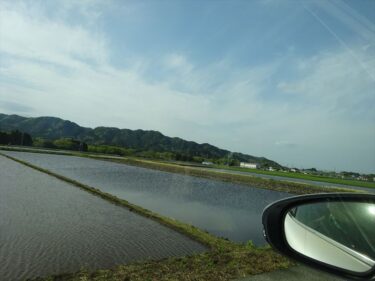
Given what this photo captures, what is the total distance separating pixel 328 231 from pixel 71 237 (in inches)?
380

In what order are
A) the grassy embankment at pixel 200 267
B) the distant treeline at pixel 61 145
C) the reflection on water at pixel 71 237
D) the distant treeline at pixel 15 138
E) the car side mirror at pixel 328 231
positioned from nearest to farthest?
the car side mirror at pixel 328 231, the grassy embankment at pixel 200 267, the reflection on water at pixel 71 237, the distant treeline at pixel 15 138, the distant treeline at pixel 61 145

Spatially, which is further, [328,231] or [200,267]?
[200,267]

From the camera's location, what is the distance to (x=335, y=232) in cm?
195

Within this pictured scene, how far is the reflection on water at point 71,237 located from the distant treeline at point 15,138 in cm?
9750

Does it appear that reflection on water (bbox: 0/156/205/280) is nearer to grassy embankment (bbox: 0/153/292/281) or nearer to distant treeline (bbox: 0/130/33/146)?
grassy embankment (bbox: 0/153/292/281)

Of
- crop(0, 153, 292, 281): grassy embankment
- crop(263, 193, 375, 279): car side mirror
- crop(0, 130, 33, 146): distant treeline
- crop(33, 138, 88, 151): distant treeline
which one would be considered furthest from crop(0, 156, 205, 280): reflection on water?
crop(33, 138, 88, 151): distant treeline

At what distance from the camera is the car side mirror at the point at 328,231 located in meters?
1.67

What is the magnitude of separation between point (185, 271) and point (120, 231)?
505 centimetres

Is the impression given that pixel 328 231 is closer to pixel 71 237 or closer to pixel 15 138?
pixel 71 237

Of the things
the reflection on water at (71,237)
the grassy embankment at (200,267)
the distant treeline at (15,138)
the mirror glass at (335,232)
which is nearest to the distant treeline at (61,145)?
the distant treeline at (15,138)

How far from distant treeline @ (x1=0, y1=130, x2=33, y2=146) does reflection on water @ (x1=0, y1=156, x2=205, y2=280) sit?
97.5m

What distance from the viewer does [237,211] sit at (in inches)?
729

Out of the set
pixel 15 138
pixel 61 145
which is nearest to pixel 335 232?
pixel 15 138

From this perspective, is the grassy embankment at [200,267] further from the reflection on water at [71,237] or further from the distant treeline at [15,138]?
the distant treeline at [15,138]
